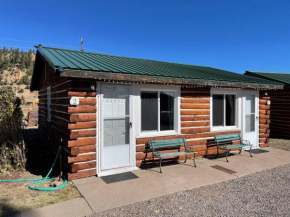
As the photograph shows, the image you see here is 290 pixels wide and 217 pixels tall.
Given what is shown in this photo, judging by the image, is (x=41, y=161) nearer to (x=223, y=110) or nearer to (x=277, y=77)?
(x=223, y=110)

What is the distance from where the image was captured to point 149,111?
6336 millimetres

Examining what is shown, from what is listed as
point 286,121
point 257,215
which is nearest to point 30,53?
point 286,121

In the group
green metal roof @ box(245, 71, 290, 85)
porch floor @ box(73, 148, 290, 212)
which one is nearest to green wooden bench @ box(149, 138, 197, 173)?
porch floor @ box(73, 148, 290, 212)

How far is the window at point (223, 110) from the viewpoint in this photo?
7.70 metres

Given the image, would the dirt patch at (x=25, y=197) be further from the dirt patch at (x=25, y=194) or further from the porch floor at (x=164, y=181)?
the porch floor at (x=164, y=181)

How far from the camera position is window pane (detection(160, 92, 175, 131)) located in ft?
21.5

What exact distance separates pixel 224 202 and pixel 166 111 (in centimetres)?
319

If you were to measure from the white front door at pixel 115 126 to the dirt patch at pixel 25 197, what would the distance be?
3.84 ft

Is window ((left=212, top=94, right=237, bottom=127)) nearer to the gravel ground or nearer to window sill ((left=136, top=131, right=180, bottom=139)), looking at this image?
window sill ((left=136, top=131, right=180, bottom=139))

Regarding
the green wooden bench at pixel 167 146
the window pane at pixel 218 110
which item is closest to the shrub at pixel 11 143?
the green wooden bench at pixel 167 146

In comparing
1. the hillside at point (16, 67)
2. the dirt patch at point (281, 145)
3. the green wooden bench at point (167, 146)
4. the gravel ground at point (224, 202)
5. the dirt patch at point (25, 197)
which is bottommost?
the gravel ground at point (224, 202)

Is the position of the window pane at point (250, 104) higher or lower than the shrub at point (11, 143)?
higher

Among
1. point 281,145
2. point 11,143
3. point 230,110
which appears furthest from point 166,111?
point 281,145

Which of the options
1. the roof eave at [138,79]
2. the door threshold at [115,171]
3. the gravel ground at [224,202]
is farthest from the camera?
the door threshold at [115,171]
